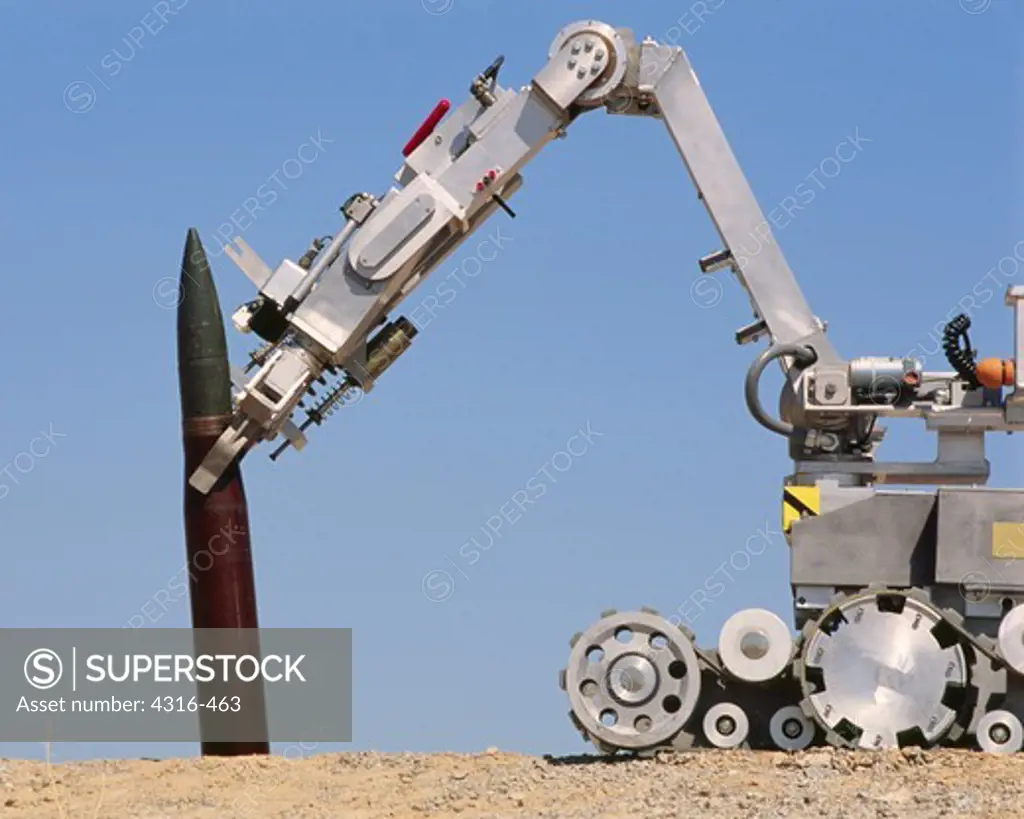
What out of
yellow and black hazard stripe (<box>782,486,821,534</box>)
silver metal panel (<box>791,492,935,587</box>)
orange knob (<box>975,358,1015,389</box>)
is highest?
orange knob (<box>975,358,1015,389</box>)

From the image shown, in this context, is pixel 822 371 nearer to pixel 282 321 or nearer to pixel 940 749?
pixel 940 749

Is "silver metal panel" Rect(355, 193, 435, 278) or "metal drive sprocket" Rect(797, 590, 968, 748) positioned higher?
"silver metal panel" Rect(355, 193, 435, 278)

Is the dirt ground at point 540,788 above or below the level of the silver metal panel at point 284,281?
below

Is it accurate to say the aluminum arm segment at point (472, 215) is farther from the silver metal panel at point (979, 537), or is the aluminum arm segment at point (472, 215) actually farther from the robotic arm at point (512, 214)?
the silver metal panel at point (979, 537)

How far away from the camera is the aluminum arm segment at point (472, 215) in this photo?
20.3 m

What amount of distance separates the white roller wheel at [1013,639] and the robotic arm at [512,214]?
2117mm

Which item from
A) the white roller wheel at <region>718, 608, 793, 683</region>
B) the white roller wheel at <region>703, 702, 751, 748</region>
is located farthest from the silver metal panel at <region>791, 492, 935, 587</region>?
the white roller wheel at <region>703, 702, 751, 748</region>

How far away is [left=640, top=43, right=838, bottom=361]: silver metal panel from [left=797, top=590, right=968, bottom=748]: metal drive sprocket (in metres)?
2.99

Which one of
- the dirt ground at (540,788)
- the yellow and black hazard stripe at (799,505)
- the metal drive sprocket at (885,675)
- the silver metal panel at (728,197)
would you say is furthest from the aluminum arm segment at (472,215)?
the dirt ground at (540,788)

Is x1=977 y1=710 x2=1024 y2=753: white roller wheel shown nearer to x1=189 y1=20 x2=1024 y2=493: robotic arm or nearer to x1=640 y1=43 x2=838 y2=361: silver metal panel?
A: x1=189 y1=20 x2=1024 y2=493: robotic arm

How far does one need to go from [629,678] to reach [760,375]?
128 inches

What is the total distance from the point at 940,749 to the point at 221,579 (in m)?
9.85

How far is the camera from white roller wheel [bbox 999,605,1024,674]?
17.6 metres

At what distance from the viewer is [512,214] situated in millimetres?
21516
